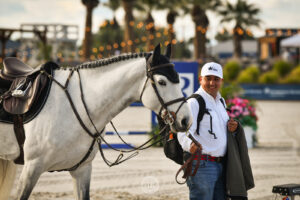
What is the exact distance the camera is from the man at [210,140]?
4.55m

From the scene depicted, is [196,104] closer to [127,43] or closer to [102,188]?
[102,188]

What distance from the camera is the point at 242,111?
13539 mm

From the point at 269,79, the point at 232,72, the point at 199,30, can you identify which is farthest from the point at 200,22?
the point at 269,79

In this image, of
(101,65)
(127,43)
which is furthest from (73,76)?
(127,43)

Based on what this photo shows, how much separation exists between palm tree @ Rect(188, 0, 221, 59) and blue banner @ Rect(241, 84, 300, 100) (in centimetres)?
620

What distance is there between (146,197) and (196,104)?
10.5ft

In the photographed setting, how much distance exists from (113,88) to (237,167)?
54.4 inches

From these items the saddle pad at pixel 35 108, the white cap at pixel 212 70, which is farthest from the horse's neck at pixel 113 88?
the white cap at pixel 212 70

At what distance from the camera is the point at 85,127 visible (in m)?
4.65

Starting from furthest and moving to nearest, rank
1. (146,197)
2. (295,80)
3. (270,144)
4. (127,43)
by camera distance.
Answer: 1. (295,80)
2. (127,43)
3. (270,144)
4. (146,197)

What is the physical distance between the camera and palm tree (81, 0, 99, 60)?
35134 millimetres

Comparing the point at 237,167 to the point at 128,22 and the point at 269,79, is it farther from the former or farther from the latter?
the point at 269,79

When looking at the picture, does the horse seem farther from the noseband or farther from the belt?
the belt

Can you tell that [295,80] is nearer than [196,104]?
No
